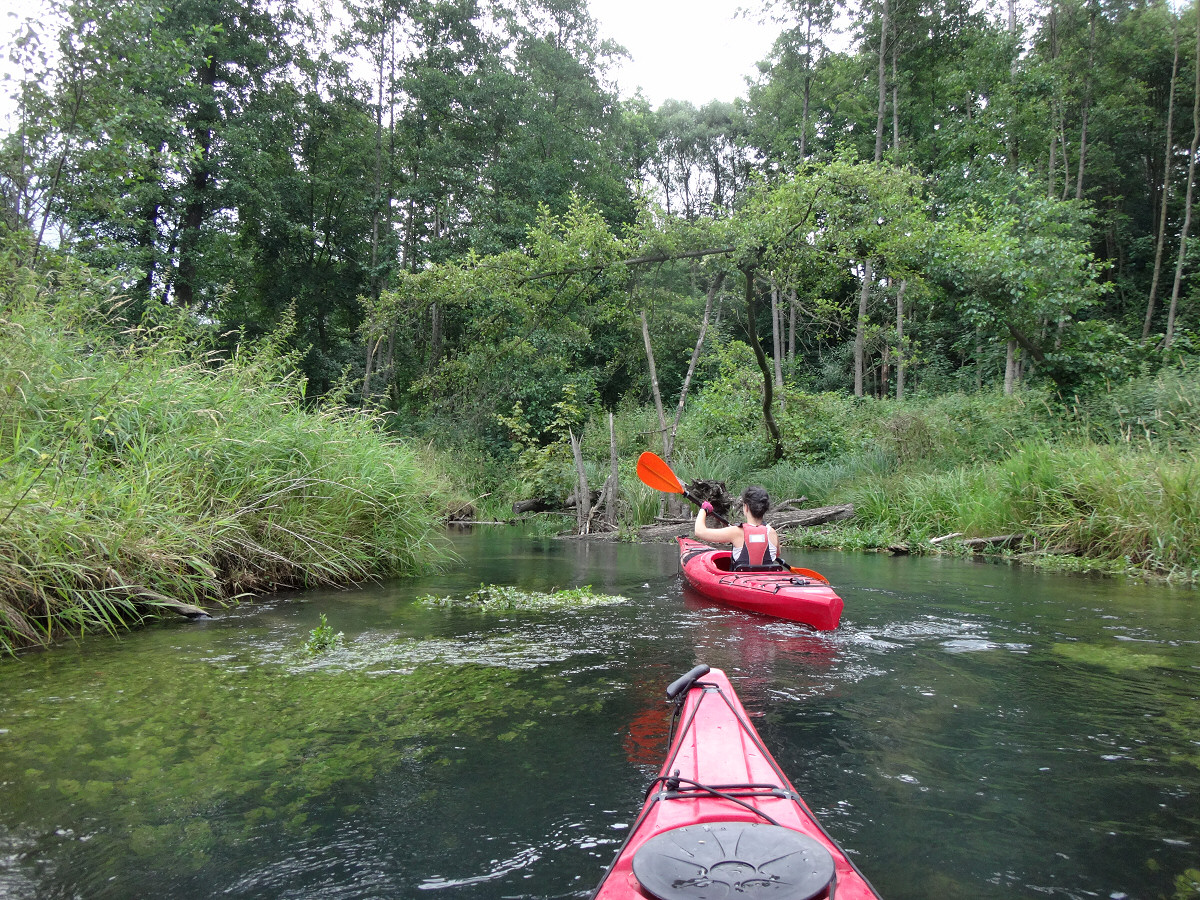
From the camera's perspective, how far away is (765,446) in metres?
14.0

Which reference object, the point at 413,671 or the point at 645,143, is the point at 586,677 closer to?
the point at 413,671

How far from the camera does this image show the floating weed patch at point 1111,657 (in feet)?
13.3

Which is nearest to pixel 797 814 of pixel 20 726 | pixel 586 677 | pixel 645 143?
pixel 586 677

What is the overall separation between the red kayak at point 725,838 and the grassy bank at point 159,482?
3.89 meters

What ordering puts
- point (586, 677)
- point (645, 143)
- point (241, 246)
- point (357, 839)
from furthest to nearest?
point (645, 143)
point (241, 246)
point (586, 677)
point (357, 839)

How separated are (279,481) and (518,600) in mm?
2222

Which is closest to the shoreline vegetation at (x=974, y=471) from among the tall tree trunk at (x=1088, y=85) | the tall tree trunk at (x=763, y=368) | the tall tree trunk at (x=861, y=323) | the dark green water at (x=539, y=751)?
the tall tree trunk at (x=763, y=368)

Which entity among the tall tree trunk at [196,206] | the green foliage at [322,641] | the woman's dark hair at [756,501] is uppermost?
the tall tree trunk at [196,206]

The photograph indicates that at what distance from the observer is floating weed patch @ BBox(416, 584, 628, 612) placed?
5938 millimetres

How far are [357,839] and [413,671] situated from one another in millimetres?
1778

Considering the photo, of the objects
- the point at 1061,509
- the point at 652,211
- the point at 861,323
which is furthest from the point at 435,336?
the point at 1061,509

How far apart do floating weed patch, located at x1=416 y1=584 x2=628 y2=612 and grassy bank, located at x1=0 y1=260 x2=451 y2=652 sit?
3.88 ft

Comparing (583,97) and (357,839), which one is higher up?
(583,97)

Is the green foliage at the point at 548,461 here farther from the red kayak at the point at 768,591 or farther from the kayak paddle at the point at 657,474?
the red kayak at the point at 768,591
